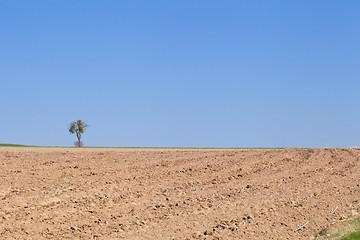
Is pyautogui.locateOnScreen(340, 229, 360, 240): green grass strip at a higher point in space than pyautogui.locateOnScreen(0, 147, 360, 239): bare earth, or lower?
lower

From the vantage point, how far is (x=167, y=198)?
8.61m

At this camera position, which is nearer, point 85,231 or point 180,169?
point 85,231

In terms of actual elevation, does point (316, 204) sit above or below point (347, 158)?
below

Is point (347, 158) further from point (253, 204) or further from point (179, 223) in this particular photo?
point (179, 223)

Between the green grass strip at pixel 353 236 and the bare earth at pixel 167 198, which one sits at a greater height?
the bare earth at pixel 167 198

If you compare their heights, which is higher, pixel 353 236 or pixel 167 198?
pixel 167 198

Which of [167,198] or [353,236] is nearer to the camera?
[353,236]

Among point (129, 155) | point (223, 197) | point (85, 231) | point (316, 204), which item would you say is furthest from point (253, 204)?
point (129, 155)

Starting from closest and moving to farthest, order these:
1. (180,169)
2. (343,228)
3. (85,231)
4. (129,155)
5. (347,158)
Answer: (85,231) < (343,228) < (180,169) < (129,155) < (347,158)

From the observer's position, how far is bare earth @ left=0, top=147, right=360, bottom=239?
284 inches

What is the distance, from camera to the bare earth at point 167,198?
7.21 metres

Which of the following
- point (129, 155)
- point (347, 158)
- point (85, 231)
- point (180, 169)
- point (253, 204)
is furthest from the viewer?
point (347, 158)

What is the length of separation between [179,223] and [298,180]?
493 centimetres

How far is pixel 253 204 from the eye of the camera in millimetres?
8617
